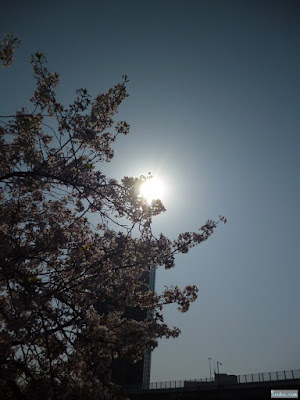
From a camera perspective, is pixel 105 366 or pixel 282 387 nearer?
pixel 105 366

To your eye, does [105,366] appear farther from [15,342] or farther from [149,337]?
[15,342]

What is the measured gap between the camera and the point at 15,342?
23.4ft

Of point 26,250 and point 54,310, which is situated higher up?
point 26,250

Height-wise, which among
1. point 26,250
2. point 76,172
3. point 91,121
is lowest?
point 26,250

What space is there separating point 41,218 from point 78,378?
16.6ft

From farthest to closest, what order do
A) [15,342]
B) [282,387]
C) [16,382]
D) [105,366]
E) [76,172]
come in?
1. [282,387]
2. [76,172]
3. [105,366]
4. [16,382]
5. [15,342]

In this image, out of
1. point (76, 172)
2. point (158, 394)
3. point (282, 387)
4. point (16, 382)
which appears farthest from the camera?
point (158, 394)

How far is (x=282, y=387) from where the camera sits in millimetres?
39000

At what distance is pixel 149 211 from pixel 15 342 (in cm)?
506

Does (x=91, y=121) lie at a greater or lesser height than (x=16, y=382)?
greater

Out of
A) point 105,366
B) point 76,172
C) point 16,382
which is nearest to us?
point 16,382

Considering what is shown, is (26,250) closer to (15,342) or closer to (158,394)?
(15,342)

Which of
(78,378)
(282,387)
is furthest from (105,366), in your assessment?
(282,387)

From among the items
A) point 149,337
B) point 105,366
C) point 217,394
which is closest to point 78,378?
point 105,366
